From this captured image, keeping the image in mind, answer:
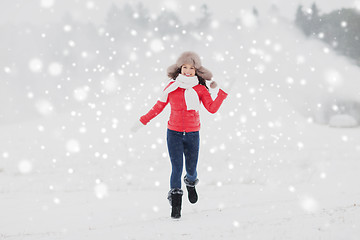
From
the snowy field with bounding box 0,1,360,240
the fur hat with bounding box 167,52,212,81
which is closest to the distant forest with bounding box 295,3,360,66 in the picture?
the snowy field with bounding box 0,1,360,240

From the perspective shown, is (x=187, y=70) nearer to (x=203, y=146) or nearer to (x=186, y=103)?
(x=186, y=103)

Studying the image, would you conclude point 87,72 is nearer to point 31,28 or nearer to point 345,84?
point 31,28

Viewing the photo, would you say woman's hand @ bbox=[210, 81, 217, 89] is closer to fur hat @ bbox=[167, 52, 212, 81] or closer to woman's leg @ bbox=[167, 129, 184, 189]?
fur hat @ bbox=[167, 52, 212, 81]

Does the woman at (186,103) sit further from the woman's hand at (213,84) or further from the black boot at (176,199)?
the black boot at (176,199)

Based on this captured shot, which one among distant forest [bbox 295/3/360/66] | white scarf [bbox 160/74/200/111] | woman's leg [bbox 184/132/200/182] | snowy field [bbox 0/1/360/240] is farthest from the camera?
distant forest [bbox 295/3/360/66]

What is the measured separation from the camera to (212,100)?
12.2ft

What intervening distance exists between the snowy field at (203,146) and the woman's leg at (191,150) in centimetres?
61

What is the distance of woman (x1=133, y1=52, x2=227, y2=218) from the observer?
3633mm

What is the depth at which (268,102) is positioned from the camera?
18031 millimetres

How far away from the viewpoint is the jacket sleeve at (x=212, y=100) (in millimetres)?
3619

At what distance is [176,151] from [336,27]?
20429 millimetres

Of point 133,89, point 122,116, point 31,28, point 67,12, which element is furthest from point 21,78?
point 122,116

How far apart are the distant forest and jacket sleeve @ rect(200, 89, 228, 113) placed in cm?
1957

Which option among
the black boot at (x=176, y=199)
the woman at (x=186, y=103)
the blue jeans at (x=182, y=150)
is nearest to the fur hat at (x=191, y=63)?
the woman at (x=186, y=103)
